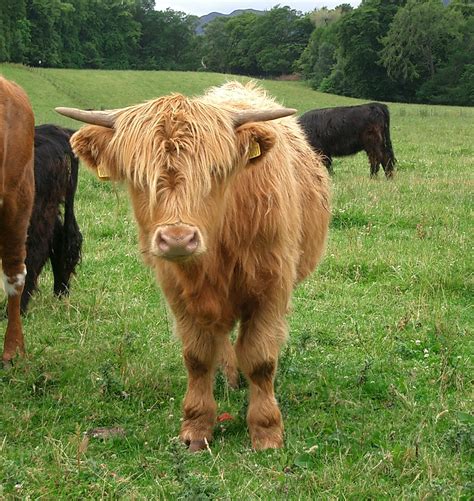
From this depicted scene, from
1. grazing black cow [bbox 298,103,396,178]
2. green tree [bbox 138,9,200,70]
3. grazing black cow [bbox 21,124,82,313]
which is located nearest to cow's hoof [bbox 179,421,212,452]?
grazing black cow [bbox 21,124,82,313]

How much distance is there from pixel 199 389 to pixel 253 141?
1.45 m

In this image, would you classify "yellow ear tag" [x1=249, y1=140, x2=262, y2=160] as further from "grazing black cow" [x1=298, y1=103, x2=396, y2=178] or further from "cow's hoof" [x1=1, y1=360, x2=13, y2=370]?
"grazing black cow" [x1=298, y1=103, x2=396, y2=178]

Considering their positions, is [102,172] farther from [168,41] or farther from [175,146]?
[168,41]

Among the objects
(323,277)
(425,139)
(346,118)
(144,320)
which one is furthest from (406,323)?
(425,139)

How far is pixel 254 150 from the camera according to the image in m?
3.35

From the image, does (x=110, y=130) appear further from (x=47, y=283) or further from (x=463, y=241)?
(x=463, y=241)

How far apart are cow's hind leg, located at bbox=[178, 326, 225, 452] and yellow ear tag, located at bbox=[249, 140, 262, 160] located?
104 centimetres

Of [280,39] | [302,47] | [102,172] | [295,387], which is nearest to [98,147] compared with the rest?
[102,172]

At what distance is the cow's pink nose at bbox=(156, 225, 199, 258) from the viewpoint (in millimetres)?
2832

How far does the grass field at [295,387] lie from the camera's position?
322cm

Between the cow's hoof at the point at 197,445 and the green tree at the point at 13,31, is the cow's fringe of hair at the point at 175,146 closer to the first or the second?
the cow's hoof at the point at 197,445

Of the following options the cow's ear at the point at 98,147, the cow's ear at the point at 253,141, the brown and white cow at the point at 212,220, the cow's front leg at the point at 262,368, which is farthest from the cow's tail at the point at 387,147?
the cow's ear at the point at 98,147

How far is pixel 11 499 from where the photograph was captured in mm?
3010

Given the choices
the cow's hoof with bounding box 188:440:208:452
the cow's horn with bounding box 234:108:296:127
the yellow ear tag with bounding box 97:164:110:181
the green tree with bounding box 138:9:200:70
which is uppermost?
the cow's horn with bounding box 234:108:296:127
